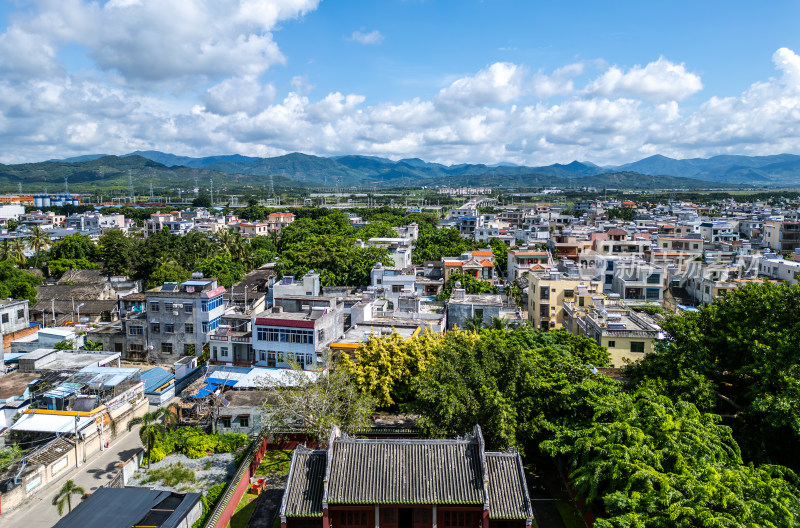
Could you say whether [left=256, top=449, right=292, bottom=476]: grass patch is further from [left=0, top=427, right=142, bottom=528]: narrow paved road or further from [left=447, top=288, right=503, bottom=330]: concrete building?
[left=447, top=288, right=503, bottom=330]: concrete building

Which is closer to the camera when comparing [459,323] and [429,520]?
[429,520]

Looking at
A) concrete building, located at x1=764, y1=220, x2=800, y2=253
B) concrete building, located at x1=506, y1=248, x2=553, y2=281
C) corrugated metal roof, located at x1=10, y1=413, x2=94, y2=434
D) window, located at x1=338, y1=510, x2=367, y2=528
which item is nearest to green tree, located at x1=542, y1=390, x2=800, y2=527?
window, located at x1=338, y1=510, x2=367, y2=528

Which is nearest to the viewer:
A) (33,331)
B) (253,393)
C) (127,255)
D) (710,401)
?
(710,401)

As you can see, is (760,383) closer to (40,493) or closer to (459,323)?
(459,323)

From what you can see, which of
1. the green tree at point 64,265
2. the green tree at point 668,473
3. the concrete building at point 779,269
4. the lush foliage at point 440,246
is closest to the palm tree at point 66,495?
the green tree at point 668,473

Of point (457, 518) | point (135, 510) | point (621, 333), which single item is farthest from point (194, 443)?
point (621, 333)

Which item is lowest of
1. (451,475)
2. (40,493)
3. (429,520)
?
(40,493)

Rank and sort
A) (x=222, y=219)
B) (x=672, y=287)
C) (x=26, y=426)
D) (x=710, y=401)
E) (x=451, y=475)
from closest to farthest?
(x=451, y=475) < (x=710, y=401) < (x=26, y=426) < (x=672, y=287) < (x=222, y=219)

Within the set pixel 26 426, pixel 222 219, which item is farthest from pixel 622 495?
pixel 222 219
